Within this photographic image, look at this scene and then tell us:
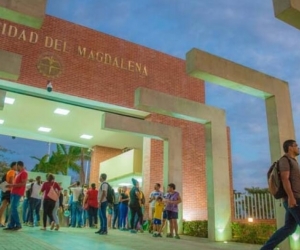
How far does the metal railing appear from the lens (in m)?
12.7

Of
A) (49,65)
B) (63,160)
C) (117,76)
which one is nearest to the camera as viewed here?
(49,65)

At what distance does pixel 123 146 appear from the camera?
22.7 meters

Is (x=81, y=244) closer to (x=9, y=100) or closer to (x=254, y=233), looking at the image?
(x=254, y=233)

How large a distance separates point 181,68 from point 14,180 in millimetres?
11496

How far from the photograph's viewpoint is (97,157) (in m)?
22.5

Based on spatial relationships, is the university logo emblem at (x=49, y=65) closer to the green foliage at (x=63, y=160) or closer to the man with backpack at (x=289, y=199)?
the man with backpack at (x=289, y=199)

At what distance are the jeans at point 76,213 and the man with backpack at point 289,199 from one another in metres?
11.4

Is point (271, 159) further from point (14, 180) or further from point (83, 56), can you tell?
point (83, 56)

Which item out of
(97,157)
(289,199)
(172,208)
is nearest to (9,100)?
(97,157)

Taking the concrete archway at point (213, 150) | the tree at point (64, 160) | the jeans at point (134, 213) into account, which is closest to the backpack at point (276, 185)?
the concrete archway at point (213, 150)

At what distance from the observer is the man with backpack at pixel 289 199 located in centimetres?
441

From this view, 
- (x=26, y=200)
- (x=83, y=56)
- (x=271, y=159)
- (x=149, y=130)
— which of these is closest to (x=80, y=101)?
(x=83, y=56)

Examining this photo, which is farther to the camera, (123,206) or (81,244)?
(123,206)

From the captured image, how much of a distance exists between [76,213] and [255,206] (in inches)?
296
